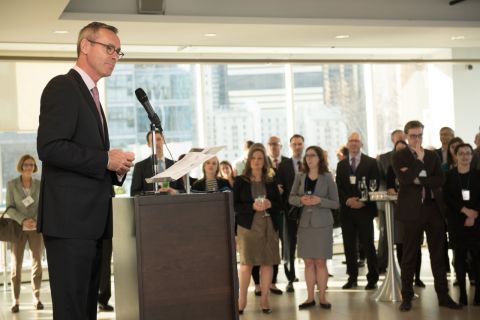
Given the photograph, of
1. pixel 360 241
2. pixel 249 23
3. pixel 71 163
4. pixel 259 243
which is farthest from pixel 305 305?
pixel 71 163

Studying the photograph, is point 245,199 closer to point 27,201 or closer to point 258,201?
point 258,201

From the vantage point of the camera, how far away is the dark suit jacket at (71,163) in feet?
9.39

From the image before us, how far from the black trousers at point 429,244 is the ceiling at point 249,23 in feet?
10.0

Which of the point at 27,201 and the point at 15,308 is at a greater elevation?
the point at 27,201

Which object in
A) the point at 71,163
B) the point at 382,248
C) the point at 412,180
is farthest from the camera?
the point at 382,248

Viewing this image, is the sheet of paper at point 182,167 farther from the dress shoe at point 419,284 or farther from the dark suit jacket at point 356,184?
the dress shoe at point 419,284

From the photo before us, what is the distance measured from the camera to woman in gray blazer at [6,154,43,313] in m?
8.59

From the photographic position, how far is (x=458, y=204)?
7.45 metres

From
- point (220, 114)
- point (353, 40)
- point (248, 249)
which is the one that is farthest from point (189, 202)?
point (220, 114)

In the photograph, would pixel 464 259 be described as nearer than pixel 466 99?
Yes

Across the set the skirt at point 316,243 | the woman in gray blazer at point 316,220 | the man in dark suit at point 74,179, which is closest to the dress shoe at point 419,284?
the woman in gray blazer at point 316,220

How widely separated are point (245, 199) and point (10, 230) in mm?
2897

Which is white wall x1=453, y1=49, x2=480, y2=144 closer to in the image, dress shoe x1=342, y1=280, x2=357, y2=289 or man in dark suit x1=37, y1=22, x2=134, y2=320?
dress shoe x1=342, y1=280, x2=357, y2=289

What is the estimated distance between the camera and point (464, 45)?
471 inches
